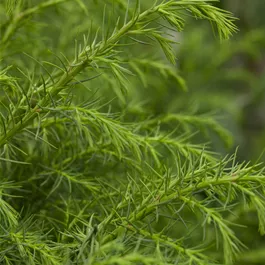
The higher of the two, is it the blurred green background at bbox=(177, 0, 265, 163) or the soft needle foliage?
the soft needle foliage

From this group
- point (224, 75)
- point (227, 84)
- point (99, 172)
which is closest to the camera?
point (99, 172)

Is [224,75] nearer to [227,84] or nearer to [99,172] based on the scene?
[227,84]

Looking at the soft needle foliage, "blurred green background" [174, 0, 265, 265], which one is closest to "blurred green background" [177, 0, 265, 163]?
"blurred green background" [174, 0, 265, 265]

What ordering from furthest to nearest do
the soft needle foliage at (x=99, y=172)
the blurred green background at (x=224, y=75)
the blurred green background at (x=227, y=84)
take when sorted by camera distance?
the blurred green background at (x=224, y=75) < the blurred green background at (x=227, y=84) < the soft needle foliage at (x=99, y=172)

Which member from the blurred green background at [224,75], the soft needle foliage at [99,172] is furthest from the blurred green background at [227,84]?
the soft needle foliage at [99,172]

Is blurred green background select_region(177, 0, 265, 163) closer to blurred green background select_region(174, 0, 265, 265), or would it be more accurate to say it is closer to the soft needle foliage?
blurred green background select_region(174, 0, 265, 265)

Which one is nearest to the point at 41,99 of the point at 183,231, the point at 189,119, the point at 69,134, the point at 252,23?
the point at 69,134

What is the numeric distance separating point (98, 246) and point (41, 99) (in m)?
0.13

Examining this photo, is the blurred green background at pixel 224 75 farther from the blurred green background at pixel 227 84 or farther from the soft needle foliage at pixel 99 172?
the soft needle foliage at pixel 99 172

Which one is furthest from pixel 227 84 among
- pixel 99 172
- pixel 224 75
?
pixel 99 172

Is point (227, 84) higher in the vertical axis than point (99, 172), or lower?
lower

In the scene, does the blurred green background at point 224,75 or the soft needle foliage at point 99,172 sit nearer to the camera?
the soft needle foliage at point 99,172

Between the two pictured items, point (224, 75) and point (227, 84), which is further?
point (227, 84)

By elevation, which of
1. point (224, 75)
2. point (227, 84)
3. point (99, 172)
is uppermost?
A: point (99, 172)
